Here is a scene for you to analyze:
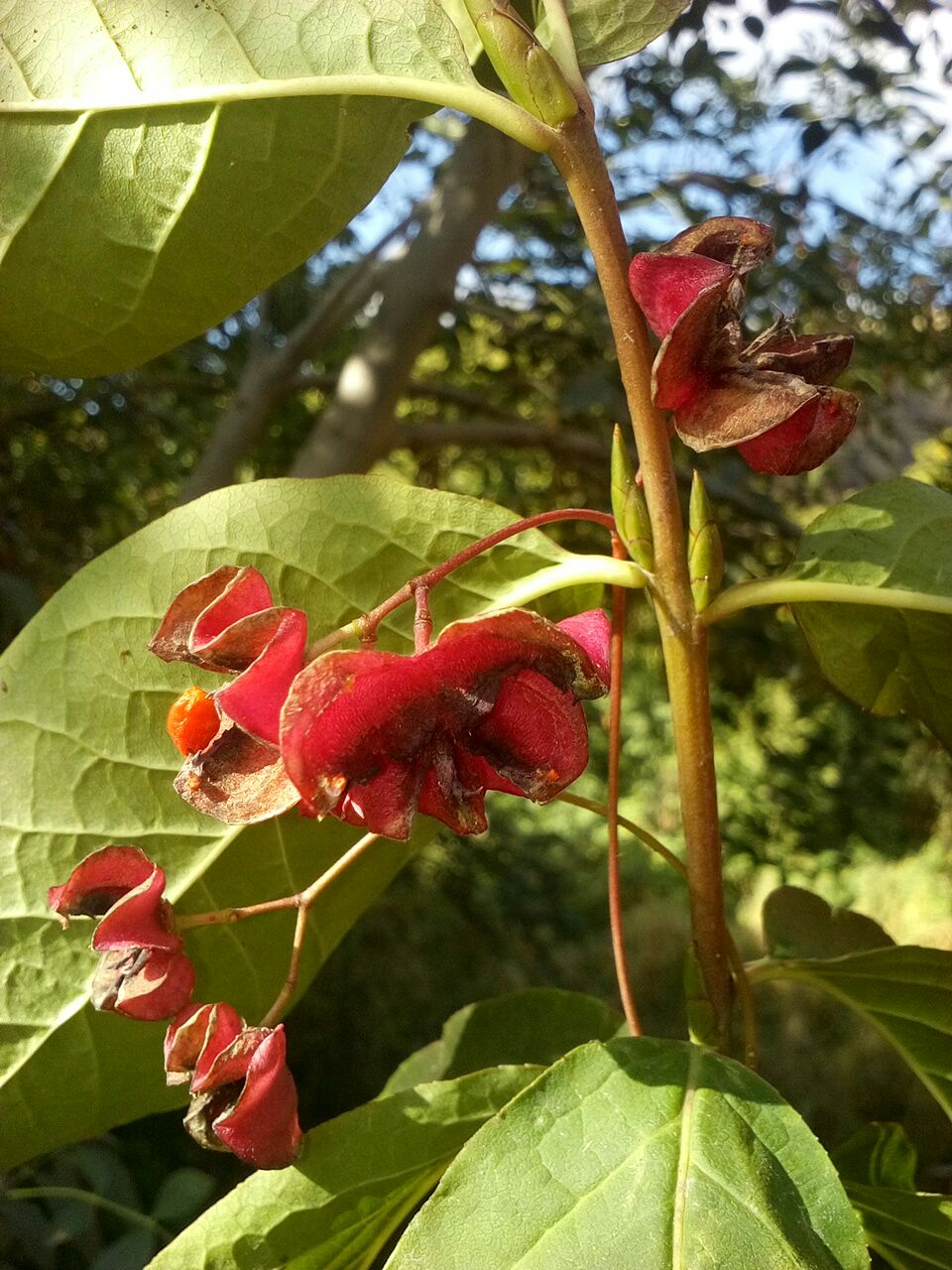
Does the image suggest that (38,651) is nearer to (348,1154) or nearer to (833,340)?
(348,1154)

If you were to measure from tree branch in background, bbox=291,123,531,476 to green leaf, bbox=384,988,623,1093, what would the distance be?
110 cm

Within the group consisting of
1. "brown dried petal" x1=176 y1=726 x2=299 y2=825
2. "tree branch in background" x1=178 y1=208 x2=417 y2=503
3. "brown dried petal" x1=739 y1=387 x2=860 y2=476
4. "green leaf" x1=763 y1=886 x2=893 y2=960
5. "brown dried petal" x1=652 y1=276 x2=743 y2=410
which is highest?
"tree branch in background" x1=178 y1=208 x2=417 y2=503

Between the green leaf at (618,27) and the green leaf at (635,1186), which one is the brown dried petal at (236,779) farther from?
the green leaf at (618,27)

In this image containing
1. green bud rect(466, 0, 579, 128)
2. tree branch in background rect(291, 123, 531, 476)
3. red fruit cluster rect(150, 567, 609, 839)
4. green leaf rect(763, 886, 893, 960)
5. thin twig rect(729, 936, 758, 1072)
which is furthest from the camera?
tree branch in background rect(291, 123, 531, 476)

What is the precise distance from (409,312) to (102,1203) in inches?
56.0

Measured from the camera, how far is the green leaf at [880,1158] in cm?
90

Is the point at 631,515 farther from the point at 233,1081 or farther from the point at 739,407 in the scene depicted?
the point at 233,1081

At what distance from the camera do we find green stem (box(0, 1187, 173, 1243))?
110cm

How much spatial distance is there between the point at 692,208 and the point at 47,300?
1.85 m

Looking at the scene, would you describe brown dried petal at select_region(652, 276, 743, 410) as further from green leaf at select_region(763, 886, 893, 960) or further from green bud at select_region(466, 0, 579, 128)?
green leaf at select_region(763, 886, 893, 960)

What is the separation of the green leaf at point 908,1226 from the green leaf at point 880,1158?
0.21m

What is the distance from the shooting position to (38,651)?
668 millimetres

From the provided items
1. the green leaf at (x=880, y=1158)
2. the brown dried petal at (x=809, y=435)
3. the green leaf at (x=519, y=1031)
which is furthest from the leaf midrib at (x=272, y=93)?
the green leaf at (x=880, y=1158)

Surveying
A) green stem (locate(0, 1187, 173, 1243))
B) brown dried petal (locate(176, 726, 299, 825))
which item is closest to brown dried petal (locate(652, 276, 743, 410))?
brown dried petal (locate(176, 726, 299, 825))
